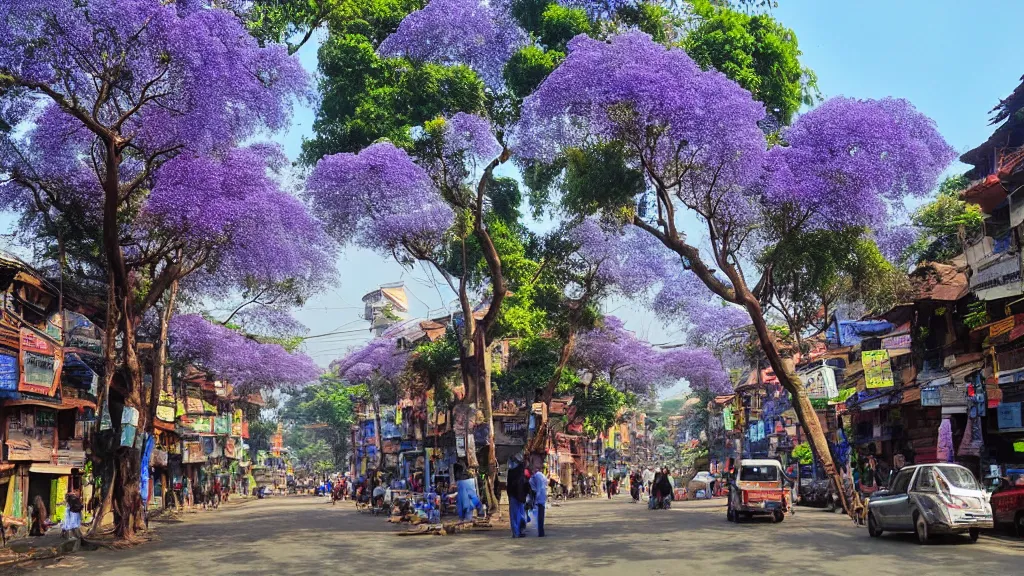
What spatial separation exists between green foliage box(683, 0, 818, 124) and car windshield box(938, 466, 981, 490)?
1384cm

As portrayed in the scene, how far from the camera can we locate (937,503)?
17.6 meters

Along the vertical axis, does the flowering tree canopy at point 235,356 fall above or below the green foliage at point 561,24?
below

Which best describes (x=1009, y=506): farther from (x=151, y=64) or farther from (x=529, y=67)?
(x=151, y=64)

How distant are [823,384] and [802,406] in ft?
10.7

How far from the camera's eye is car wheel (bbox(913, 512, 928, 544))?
17941mm

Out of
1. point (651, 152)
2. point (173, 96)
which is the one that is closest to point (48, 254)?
point (173, 96)

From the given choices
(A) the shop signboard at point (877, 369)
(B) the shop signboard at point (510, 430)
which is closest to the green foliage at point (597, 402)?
(B) the shop signboard at point (510, 430)

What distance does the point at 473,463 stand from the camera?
30484 mm

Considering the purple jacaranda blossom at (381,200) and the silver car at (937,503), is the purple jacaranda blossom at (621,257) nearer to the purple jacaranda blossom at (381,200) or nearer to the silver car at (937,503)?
the purple jacaranda blossom at (381,200)

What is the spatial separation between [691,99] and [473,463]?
13966 millimetres

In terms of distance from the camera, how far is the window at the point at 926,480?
1792 centimetres

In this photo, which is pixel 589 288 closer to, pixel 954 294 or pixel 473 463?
pixel 473 463

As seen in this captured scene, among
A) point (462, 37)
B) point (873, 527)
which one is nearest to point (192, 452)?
point (462, 37)

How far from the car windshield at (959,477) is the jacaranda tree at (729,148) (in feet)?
19.5
